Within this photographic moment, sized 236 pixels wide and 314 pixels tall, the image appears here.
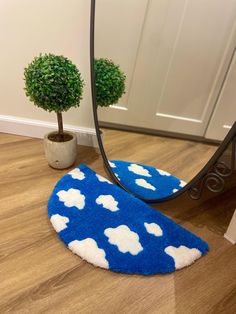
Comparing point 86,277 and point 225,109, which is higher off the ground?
point 225,109

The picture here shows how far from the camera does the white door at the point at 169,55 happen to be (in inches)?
30.8

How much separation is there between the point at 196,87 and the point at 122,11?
45cm

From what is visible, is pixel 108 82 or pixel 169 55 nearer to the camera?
pixel 169 55

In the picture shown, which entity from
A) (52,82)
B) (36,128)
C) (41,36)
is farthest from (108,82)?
(36,128)

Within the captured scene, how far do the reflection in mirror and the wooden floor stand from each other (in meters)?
0.24

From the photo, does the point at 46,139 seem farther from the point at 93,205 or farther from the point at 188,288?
the point at 188,288

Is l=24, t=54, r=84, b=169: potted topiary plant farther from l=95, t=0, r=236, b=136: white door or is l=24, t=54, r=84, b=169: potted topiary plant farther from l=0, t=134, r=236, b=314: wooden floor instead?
l=0, t=134, r=236, b=314: wooden floor

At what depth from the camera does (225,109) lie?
0.81m

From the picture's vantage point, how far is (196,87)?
2.78ft

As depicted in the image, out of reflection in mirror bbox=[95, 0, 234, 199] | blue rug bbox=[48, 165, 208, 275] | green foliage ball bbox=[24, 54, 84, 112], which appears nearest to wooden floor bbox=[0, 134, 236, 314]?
blue rug bbox=[48, 165, 208, 275]

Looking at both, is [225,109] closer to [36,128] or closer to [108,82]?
[108,82]

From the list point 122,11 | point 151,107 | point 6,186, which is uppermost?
point 122,11

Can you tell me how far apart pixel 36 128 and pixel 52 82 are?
595mm

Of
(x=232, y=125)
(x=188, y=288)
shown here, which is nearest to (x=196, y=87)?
(x=232, y=125)
